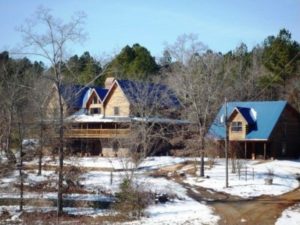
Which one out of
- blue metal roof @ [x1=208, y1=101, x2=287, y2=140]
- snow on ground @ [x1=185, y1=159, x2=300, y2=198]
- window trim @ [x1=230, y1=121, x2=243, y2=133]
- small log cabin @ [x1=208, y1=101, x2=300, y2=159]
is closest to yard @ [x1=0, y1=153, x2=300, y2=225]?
snow on ground @ [x1=185, y1=159, x2=300, y2=198]

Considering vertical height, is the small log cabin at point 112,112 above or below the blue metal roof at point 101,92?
below

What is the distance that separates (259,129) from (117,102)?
1816cm

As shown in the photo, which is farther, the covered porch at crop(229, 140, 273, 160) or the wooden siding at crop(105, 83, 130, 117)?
the wooden siding at crop(105, 83, 130, 117)

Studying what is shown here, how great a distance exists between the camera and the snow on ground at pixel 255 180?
36625 mm

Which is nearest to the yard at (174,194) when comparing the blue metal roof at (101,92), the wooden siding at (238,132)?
the wooden siding at (238,132)

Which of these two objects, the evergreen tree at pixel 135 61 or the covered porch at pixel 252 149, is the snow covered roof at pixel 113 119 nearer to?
the covered porch at pixel 252 149

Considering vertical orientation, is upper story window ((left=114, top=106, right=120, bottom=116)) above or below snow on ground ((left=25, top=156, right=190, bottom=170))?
above

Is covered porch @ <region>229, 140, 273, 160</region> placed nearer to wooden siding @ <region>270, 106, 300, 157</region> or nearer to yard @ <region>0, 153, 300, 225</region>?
wooden siding @ <region>270, 106, 300, 157</region>

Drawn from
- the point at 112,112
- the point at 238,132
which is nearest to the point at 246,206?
the point at 238,132

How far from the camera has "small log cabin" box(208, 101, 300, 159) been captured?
53344 mm

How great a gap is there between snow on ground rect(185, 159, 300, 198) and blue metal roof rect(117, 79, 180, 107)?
465 inches

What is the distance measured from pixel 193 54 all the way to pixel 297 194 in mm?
25094

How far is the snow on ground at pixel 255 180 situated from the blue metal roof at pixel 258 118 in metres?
4.10

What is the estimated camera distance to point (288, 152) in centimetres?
5644
